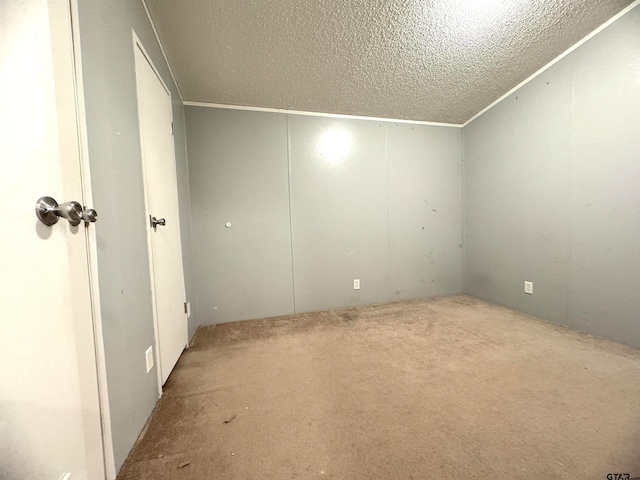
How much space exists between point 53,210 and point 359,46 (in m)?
1.96

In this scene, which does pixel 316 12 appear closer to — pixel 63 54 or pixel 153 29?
pixel 153 29

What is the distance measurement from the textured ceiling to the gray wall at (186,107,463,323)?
321mm

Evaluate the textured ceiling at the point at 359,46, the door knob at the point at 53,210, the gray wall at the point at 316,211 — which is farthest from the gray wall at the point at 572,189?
the door knob at the point at 53,210

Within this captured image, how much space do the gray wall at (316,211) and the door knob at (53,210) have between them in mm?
1570

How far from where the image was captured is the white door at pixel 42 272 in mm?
477

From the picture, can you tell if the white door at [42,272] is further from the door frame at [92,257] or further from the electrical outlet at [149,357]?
the electrical outlet at [149,357]

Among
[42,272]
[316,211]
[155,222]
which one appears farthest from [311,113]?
[42,272]

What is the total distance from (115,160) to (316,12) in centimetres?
144

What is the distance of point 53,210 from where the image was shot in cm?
57

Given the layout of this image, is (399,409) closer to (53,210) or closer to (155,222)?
(53,210)

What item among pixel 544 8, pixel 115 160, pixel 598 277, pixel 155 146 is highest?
pixel 544 8

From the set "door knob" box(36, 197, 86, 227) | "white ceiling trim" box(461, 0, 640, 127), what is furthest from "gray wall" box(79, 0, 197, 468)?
"white ceiling trim" box(461, 0, 640, 127)

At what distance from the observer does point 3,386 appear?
451 mm

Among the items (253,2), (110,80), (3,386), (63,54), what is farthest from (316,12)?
(3,386)
